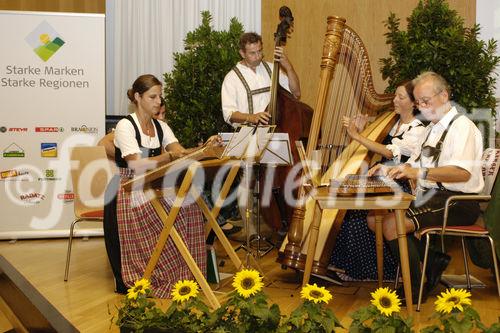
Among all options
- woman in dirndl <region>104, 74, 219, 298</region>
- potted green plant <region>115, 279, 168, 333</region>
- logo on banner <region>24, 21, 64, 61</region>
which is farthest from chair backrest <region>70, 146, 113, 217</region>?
potted green plant <region>115, 279, 168, 333</region>

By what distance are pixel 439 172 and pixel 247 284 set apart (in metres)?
1.66

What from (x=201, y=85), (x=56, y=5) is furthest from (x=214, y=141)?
(x=56, y=5)

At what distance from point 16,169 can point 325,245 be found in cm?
296

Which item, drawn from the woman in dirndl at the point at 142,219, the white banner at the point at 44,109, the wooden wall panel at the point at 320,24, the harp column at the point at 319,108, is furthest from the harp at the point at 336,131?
the white banner at the point at 44,109

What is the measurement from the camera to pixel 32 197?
219 inches

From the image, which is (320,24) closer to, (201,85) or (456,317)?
(201,85)

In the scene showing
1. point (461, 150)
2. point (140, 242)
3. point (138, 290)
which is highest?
point (461, 150)

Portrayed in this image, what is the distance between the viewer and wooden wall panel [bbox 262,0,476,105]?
5.99 m

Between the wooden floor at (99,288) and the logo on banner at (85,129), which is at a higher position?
the logo on banner at (85,129)

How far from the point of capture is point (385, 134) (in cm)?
413

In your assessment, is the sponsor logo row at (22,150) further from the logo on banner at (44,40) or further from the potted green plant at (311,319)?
the potted green plant at (311,319)

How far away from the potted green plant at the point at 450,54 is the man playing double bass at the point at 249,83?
2.98 ft

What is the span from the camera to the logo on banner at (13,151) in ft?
18.1

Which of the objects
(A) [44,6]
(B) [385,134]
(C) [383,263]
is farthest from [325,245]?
(A) [44,6]
